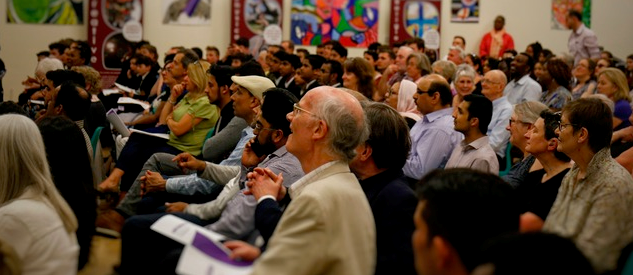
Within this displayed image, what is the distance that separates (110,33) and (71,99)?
775cm

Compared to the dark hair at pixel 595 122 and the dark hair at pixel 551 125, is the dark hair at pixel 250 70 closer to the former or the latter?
the dark hair at pixel 551 125

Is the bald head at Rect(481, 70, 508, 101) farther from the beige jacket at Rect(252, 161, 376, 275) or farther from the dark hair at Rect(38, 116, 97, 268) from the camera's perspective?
the beige jacket at Rect(252, 161, 376, 275)

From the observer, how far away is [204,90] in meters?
6.51

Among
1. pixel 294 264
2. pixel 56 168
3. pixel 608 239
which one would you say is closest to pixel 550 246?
pixel 294 264

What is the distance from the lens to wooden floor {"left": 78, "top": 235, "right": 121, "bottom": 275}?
4656 mm

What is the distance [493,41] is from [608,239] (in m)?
11.5

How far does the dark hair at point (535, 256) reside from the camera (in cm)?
133

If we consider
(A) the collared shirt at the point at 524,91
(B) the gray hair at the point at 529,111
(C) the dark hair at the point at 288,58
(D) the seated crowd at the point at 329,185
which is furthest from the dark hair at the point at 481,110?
(C) the dark hair at the point at 288,58

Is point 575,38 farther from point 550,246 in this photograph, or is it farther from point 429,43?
point 550,246

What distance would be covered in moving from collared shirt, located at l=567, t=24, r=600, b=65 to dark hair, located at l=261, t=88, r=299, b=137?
9.50 metres

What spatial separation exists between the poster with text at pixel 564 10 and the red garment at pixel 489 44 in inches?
43.4

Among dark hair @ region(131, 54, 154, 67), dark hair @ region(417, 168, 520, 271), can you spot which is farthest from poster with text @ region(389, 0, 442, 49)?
dark hair @ region(417, 168, 520, 271)

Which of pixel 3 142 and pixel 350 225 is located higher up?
pixel 3 142

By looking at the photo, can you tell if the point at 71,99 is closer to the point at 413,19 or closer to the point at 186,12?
the point at 186,12
